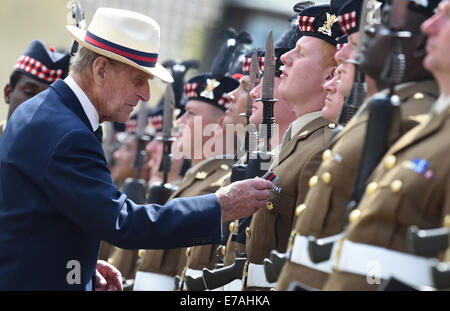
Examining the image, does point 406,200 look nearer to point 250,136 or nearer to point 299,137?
point 299,137

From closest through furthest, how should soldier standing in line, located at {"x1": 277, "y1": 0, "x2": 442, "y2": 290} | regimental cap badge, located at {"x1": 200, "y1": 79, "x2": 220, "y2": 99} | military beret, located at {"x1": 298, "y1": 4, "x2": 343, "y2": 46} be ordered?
soldier standing in line, located at {"x1": 277, "y1": 0, "x2": 442, "y2": 290} → military beret, located at {"x1": 298, "y1": 4, "x2": 343, "y2": 46} → regimental cap badge, located at {"x1": 200, "y1": 79, "x2": 220, "y2": 99}

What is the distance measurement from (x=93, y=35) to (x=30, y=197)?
0.95m

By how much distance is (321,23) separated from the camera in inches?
197

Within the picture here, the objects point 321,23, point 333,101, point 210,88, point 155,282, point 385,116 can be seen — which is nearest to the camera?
point 385,116

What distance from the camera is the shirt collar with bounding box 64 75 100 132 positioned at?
14.4 ft

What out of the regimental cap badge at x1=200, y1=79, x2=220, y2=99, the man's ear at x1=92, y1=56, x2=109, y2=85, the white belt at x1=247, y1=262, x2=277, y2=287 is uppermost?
the man's ear at x1=92, y1=56, x2=109, y2=85

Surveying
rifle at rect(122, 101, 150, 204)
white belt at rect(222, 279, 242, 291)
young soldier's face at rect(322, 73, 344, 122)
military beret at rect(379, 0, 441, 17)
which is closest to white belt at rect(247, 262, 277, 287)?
white belt at rect(222, 279, 242, 291)

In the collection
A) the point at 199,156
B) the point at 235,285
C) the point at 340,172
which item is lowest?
the point at 199,156

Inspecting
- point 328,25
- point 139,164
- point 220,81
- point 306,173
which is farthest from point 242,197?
point 139,164

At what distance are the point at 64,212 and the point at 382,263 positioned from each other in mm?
1554

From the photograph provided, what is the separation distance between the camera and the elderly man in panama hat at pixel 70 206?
4.01 metres

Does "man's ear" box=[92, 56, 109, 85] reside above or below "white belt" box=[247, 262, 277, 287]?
above

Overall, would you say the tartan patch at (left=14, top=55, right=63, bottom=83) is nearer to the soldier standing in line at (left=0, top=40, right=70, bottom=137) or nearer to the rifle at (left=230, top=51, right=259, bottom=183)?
the soldier standing in line at (left=0, top=40, right=70, bottom=137)

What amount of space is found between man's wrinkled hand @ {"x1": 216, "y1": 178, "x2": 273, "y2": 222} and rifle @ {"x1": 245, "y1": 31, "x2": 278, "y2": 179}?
630mm
